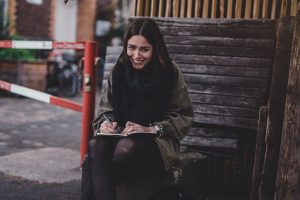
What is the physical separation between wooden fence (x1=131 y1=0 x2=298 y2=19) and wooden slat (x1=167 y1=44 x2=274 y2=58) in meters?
0.49

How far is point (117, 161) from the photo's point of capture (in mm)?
3023

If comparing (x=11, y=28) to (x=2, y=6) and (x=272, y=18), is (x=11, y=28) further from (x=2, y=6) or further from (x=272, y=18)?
(x=272, y=18)

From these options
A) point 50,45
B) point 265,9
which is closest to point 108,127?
point 50,45

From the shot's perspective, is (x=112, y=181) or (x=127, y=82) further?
(x=127, y=82)

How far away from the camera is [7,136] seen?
20.8ft

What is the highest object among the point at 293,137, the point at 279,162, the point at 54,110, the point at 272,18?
the point at 272,18

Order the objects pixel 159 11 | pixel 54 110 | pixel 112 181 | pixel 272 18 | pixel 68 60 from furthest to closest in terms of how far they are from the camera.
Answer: pixel 68 60, pixel 54 110, pixel 159 11, pixel 272 18, pixel 112 181

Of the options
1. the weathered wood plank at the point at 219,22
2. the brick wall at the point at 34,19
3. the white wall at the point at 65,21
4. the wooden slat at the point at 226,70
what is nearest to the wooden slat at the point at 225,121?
the wooden slat at the point at 226,70

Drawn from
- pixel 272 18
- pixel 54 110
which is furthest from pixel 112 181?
pixel 54 110

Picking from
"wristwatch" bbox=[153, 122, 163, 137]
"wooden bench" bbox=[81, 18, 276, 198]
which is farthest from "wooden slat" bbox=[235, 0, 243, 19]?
"wristwatch" bbox=[153, 122, 163, 137]

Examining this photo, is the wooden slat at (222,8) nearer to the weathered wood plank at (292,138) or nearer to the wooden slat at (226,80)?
the wooden slat at (226,80)

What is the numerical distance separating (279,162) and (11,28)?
11.3m

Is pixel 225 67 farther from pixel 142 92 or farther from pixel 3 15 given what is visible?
pixel 3 15

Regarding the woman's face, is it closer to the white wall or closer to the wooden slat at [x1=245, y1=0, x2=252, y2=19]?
the wooden slat at [x1=245, y1=0, x2=252, y2=19]
